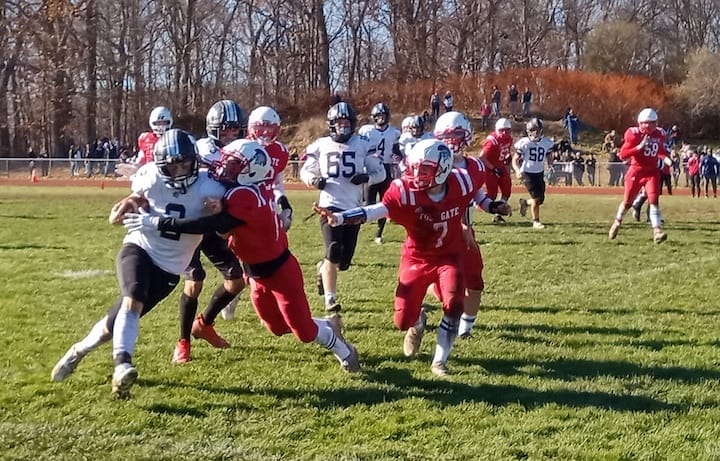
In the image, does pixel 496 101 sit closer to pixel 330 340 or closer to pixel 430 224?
pixel 430 224

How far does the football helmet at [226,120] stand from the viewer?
6004 millimetres

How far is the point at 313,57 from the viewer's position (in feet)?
166

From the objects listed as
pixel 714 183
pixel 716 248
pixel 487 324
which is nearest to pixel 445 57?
pixel 714 183

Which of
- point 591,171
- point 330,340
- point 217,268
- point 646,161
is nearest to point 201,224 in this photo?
point 330,340

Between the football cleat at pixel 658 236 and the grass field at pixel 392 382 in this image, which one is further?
the football cleat at pixel 658 236

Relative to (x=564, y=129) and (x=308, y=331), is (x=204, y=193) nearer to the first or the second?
(x=308, y=331)

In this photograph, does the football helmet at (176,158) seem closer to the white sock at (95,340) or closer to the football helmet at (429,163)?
the white sock at (95,340)

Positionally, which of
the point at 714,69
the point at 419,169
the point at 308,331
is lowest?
the point at 308,331

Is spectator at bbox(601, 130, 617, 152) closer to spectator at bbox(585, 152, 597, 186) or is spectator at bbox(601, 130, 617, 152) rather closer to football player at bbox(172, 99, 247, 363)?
spectator at bbox(585, 152, 597, 186)

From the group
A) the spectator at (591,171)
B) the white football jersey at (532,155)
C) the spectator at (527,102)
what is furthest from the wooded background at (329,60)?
the white football jersey at (532,155)

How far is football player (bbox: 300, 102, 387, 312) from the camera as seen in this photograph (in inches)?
278

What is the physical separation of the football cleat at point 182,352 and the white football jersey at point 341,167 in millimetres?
1944

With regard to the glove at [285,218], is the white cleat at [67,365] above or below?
below

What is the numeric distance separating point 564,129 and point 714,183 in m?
15.7
